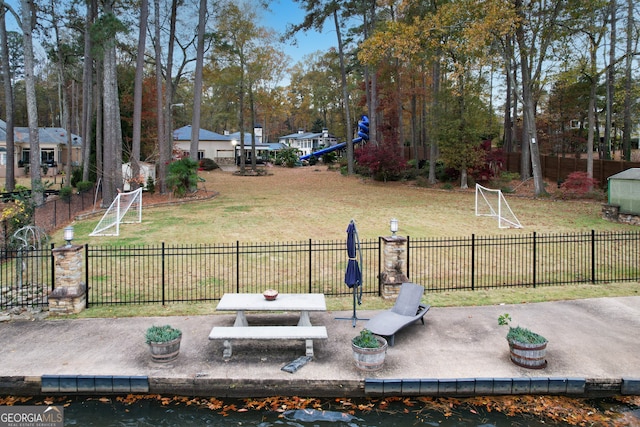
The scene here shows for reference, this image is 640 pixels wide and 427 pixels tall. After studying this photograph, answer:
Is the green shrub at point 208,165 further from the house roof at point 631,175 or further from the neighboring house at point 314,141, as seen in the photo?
the house roof at point 631,175

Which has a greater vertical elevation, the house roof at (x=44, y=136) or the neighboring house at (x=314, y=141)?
the neighboring house at (x=314, y=141)

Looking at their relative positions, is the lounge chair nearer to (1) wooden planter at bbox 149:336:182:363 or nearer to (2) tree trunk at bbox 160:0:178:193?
(1) wooden planter at bbox 149:336:182:363

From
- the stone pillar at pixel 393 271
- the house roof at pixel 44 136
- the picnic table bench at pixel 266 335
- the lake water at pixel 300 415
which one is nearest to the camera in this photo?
the lake water at pixel 300 415

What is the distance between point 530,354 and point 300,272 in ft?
19.2

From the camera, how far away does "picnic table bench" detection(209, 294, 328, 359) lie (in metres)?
7.62

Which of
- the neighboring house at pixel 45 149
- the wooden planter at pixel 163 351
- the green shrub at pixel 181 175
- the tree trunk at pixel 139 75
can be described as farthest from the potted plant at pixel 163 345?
the neighboring house at pixel 45 149

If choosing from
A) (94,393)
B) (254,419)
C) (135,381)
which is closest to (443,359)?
(254,419)

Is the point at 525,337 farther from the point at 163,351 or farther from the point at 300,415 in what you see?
the point at 163,351

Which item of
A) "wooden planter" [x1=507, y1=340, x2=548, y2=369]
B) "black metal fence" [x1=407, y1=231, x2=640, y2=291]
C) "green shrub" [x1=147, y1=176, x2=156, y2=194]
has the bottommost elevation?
"wooden planter" [x1=507, y1=340, x2=548, y2=369]

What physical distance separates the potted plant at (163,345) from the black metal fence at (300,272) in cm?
261

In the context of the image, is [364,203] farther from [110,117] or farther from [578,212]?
[110,117]

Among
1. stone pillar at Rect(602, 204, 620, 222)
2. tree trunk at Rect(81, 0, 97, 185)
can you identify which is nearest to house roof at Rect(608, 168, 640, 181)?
stone pillar at Rect(602, 204, 620, 222)

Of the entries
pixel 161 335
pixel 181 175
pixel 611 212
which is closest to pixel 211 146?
pixel 181 175

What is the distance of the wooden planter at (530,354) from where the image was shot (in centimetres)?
715
